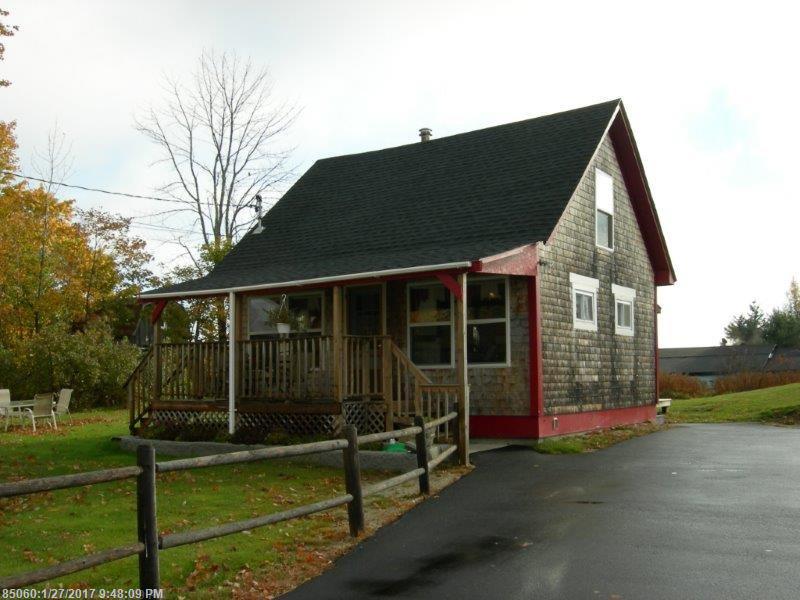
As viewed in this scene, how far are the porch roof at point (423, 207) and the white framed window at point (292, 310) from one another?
72cm

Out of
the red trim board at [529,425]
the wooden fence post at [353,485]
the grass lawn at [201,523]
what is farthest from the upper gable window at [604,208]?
the wooden fence post at [353,485]

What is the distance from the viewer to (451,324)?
54.3 feet

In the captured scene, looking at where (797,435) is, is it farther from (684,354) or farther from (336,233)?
(684,354)

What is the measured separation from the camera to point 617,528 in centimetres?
864

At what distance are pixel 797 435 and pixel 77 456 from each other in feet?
47.0

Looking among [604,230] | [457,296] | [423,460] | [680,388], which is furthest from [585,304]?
[680,388]

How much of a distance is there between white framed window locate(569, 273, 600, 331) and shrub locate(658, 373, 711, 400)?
2102 cm

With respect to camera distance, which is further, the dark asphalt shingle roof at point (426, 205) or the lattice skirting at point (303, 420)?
the dark asphalt shingle roof at point (426, 205)

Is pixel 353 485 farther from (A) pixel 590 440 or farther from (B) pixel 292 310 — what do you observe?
(B) pixel 292 310

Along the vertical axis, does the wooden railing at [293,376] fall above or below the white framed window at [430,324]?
below

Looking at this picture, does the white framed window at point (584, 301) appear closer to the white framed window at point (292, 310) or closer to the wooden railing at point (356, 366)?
the wooden railing at point (356, 366)

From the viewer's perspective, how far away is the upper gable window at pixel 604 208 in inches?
747

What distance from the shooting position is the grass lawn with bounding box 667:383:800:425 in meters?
23.0

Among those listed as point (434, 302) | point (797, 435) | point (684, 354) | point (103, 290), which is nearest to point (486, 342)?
point (434, 302)
